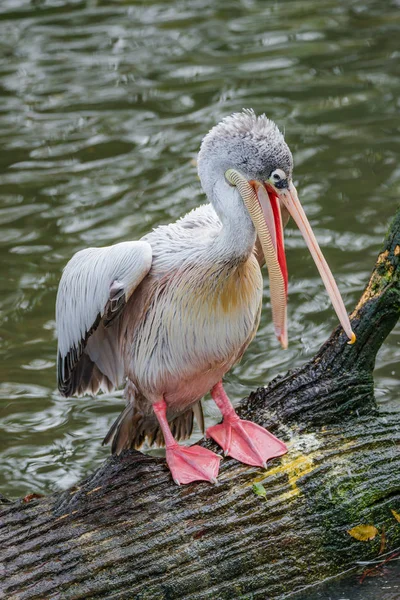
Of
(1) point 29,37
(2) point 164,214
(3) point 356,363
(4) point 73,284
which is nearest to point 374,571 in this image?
(3) point 356,363

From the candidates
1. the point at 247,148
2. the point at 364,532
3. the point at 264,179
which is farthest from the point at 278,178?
the point at 364,532

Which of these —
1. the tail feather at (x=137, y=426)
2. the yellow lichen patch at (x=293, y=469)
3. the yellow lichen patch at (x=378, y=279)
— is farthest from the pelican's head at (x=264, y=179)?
the tail feather at (x=137, y=426)

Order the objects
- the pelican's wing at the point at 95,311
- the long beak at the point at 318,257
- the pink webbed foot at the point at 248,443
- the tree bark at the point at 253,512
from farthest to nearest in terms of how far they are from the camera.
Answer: the pelican's wing at the point at 95,311 → the pink webbed foot at the point at 248,443 → the long beak at the point at 318,257 → the tree bark at the point at 253,512

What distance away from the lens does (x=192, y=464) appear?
4168 mm

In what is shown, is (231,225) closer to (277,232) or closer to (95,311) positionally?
(277,232)

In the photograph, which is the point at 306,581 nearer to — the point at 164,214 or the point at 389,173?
the point at 164,214

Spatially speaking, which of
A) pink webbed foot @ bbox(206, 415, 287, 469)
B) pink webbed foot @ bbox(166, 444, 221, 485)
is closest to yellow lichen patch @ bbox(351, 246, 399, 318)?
pink webbed foot @ bbox(206, 415, 287, 469)

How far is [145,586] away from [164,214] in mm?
4457

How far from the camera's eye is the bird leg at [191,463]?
413 cm

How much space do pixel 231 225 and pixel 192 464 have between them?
100 cm

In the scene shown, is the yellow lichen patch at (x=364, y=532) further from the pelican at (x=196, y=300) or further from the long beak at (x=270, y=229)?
the long beak at (x=270, y=229)

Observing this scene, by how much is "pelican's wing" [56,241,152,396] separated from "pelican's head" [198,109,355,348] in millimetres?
500

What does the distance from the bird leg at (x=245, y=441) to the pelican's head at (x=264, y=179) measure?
→ 1.38 ft

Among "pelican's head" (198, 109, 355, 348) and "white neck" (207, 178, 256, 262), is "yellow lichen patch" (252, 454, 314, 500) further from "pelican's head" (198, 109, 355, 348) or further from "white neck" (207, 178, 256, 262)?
"white neck" (207, 178, 256, 262)
